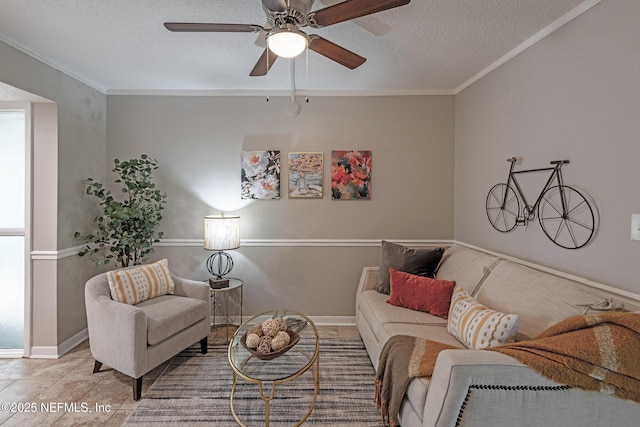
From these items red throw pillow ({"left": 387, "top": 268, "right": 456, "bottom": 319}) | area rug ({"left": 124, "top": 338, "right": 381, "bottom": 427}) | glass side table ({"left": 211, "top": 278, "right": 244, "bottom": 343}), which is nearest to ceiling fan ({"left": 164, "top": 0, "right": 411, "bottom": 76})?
red throw pillow ({"left": 387, "top": 268, "right": 456, "bottom": 319})

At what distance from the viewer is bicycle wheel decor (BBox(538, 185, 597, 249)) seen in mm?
1819

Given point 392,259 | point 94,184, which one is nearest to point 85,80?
point 94,184

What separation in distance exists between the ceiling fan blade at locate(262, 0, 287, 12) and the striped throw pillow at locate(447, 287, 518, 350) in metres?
1.93

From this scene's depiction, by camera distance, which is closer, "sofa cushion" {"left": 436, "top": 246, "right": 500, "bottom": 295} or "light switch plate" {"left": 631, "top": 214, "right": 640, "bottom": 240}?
"light switch plate" {"left": 631, "top": 214, "right": 640, "bottom": 240}

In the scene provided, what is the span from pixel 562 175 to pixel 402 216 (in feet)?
5.21

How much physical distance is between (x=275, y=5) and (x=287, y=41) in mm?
162

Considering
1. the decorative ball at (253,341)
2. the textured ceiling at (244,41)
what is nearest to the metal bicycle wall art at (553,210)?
the textured ceiling at (244,41)

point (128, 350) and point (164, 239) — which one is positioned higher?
point (164, 239)

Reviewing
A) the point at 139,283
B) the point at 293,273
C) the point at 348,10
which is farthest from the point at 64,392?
the point at 348,10

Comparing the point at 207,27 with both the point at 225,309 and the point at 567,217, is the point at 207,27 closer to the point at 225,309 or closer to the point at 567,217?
the point at 567,217

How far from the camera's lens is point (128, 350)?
212cm

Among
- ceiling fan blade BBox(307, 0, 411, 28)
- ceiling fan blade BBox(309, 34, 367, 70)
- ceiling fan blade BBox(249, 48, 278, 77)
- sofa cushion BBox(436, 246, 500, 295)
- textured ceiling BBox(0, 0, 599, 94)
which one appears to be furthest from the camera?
sofa cushion BBox(436, 246, 500, 295)

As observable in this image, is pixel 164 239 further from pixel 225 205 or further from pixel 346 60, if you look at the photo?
pixel 346 60

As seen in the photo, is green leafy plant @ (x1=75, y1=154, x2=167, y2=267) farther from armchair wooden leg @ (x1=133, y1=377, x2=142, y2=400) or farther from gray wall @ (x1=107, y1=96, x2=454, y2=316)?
armchair wooden leg @ (x1=133, y1=377, x2=142, y2=400)
